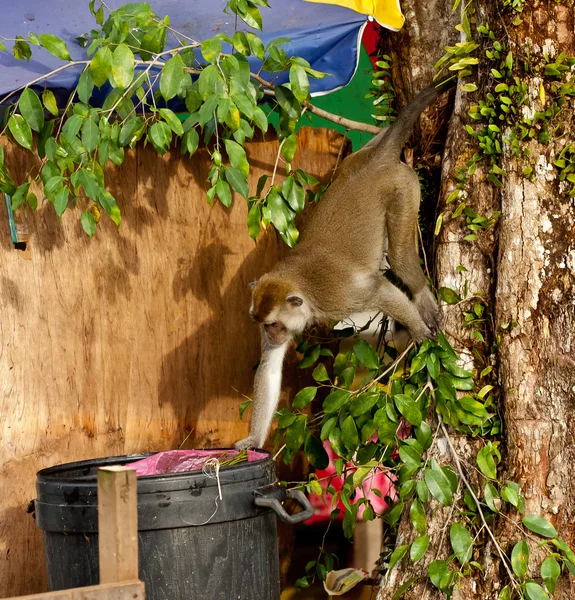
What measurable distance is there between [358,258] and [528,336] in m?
0.87

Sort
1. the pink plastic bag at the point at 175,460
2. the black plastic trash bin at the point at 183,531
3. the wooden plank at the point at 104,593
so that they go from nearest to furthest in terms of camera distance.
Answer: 1. the wooden plank at the point at 104,593
2. the black plastic trash bin at the point at 183,531
3. the pink plastic bag at the point at 175,460

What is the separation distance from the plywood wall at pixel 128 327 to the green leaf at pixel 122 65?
1.17m

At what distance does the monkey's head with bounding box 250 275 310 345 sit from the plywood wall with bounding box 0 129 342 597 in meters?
0.50

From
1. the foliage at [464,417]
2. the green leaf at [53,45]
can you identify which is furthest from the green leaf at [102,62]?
the foliage at [464,417]

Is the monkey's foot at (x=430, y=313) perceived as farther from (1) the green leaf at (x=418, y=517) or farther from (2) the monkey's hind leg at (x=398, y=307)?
(1) the green leaf at (x=418, y=517)

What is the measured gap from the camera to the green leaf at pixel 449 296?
10.7 ft

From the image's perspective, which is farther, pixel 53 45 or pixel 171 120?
pixel 171 120

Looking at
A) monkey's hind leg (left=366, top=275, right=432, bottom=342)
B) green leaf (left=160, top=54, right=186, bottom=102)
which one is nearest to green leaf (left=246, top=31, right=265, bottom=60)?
green leaf (left=160, top=54, right=186, bottom=102)

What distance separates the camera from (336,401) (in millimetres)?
3217

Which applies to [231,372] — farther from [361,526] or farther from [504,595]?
[504,595]

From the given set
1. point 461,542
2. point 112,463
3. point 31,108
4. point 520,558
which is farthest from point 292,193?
point 520,558

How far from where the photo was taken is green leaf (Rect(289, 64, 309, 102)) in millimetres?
2969

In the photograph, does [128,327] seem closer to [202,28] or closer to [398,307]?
[398,307]

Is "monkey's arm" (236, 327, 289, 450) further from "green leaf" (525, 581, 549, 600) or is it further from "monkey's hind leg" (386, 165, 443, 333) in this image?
"green leaf" (525, 581, 549, 600)
